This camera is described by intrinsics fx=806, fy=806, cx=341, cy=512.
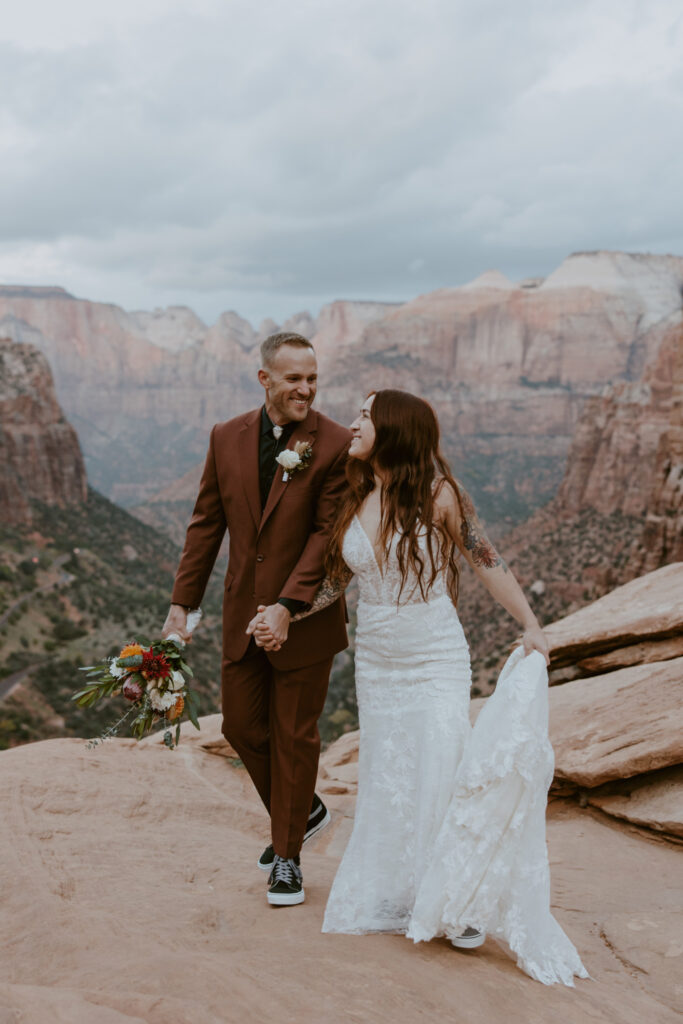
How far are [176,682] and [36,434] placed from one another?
64.0m

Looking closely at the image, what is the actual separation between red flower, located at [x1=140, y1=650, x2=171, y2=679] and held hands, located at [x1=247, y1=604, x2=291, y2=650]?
22.9 inches

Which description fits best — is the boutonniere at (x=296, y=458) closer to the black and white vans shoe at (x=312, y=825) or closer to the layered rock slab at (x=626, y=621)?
the black and white vans shoe at (x=312, y=825)

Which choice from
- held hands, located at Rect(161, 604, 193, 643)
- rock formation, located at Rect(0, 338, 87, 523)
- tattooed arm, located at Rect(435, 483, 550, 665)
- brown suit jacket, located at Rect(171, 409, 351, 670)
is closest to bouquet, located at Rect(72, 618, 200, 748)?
held hands, located at Rect(161, 604, 193, 643)

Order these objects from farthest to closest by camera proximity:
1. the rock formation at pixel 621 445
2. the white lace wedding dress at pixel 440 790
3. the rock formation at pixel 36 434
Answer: the rock formation at pixel 36 434, the rock formation at pixel 621 445, the white lace wedding dress at pixel 440 790

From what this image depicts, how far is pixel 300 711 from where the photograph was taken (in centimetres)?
435

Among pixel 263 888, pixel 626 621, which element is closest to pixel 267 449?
pixel 263 888

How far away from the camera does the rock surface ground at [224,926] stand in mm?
2945

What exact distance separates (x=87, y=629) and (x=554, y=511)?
36.3m

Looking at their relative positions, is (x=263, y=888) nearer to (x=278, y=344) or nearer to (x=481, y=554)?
(x=481, y=554)

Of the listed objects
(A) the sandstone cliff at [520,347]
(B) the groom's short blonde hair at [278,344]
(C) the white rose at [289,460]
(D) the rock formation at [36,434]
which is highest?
(A) the sandstone cliff at [520,347]

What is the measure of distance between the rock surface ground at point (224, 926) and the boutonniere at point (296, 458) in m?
2.24

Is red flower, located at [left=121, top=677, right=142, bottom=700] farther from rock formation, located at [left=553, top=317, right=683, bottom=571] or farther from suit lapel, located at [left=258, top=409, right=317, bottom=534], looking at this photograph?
rock formation, located at [left=553, top=317, right=683, bottom=571]

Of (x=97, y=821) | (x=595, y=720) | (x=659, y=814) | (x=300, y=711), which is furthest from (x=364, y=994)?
(x=595, y=720)

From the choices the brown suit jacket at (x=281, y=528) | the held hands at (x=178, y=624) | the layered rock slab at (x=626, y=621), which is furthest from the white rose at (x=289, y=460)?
the layered rock slab at (x=626, y=621)
